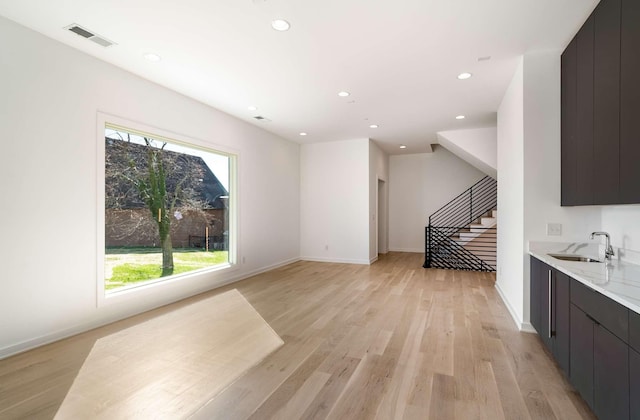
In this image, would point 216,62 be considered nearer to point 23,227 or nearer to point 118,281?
point 23,227

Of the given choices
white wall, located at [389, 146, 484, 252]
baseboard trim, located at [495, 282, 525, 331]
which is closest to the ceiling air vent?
baseboard trim, located at [495, 282, 525, 331]

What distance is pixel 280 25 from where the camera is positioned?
2.66 m

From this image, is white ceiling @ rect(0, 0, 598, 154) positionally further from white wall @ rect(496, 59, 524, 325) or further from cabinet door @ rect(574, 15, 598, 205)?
white wall @ rect(496, 59, 524, 325)

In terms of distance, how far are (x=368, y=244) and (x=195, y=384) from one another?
5155 mm

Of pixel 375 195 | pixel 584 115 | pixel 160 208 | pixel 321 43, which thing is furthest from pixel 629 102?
pixel 375 195

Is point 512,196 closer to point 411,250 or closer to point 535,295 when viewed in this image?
point 535,295

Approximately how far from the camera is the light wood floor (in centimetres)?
191

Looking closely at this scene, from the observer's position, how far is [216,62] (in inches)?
131

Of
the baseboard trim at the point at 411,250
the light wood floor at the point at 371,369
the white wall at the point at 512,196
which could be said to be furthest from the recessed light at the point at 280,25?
the baseboard trim at the point at 411,250

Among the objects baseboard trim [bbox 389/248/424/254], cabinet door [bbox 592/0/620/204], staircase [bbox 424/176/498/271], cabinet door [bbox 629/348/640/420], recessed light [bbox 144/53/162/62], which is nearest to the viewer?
cabinet door [bbox 629/348/640/420]

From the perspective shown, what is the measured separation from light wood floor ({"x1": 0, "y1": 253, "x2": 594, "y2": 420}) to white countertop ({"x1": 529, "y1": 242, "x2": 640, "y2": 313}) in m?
0.85

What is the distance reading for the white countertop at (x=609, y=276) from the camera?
4.75 feet

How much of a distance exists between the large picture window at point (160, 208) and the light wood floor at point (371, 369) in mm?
657

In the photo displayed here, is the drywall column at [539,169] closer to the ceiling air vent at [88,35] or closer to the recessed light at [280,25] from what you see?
the recessed light at [280,25]
